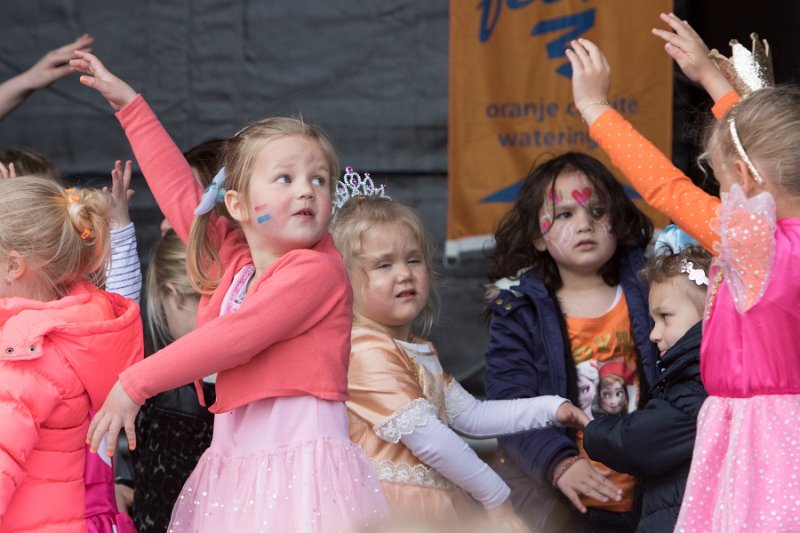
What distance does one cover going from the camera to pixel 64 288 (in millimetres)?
2980

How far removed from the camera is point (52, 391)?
276 cm

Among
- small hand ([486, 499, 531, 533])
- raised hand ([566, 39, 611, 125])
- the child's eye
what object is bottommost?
small hand ([486, 499, 531, 533])

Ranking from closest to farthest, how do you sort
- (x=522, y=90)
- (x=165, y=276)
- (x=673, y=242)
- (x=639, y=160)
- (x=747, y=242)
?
1. (x=747, y=242)
2. (x=639, y=160)
3. (x=673, y=242)
4. (x=165, y=276)
5. (x=522, y=90)

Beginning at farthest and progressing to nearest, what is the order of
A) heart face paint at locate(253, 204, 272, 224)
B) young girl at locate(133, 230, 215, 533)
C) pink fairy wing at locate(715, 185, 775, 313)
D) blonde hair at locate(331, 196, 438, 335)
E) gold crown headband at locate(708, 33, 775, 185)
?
young girl at locate(133, 230, 215, 533), blonde hair at locate(331, 196, 438, 335), gold crown headband at locate(708, 33, 775, 185), heart face paint at locate(253, 204, 272, 224), pink fairy wing at locate(715, 185, 775, 313)

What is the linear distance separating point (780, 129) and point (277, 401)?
124 centimetres

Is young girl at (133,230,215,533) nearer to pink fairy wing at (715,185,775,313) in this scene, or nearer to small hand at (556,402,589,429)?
small hand at (556,402,589,429)

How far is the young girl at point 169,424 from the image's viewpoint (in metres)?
3.68

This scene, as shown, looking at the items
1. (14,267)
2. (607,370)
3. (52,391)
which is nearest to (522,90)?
(607,370)

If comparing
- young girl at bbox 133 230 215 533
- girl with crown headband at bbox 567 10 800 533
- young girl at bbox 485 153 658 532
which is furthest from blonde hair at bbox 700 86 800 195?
young girl at bbox 133 230 215 533

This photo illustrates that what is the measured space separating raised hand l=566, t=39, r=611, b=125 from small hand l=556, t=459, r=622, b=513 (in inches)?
39.3

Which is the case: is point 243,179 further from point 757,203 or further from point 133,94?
point 757,203

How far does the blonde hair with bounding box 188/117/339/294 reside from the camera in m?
2.88

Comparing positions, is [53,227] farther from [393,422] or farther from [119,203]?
[393,422]

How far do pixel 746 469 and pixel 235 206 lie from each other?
1282 millimetres
